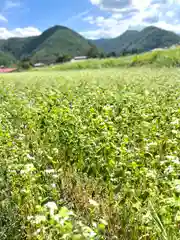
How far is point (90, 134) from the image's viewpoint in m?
5.27

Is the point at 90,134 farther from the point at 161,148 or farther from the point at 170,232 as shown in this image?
the point at 170,232

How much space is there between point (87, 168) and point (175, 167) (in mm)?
1751

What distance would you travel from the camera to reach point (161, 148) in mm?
5625

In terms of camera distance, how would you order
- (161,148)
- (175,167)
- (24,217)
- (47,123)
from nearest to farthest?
(175,167) → (24,217) → (161,148) → (47,123)

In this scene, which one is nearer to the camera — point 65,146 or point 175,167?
point 175,167

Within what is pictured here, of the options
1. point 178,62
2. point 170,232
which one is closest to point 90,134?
point 170,232

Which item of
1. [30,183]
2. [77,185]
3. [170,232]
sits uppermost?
[30,183]

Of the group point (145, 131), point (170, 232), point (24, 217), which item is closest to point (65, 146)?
point (145, 131)

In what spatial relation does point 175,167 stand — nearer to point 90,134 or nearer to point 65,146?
point 90,134

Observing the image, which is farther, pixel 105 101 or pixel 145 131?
pixel 105 101

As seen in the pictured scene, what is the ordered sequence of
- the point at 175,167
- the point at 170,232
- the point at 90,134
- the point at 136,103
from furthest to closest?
1. the point at 136,103
2. the point at 90,134
3. the point at 175,167
4. the point at 170,232

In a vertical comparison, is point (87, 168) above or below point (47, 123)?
below

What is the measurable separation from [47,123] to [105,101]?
10.1ft

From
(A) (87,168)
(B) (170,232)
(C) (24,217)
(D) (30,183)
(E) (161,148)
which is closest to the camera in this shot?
(B) (170,232)
